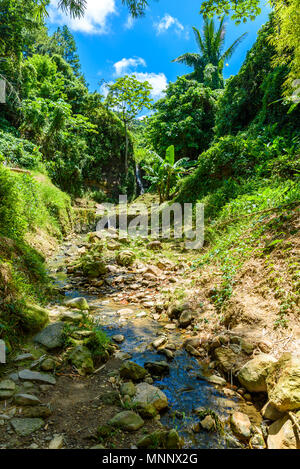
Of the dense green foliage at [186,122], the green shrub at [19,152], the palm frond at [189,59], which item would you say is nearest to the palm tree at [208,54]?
the palm frond at [189,59]

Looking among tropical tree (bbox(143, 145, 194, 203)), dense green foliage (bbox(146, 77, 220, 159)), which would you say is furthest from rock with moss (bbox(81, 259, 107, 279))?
dense green foliage (bbox(146, 77, 220, 159))

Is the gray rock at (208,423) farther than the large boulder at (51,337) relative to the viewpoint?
No

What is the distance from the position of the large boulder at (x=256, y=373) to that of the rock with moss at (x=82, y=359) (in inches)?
59.3

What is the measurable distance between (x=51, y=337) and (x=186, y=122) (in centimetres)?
1606

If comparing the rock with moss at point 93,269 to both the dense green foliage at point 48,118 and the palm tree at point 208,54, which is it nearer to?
the dense green foliage at point 48,118

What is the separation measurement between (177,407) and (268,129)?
355 inches

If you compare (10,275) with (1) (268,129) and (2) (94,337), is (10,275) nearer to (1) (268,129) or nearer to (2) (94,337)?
(2) (94,337)

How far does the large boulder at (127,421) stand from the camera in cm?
179

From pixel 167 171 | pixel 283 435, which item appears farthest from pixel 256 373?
pixel 167 171

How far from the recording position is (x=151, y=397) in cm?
214

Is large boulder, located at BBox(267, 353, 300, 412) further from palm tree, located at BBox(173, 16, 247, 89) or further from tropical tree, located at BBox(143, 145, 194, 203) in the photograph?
palm tree, located at BBox(173, 16, 247, 89)

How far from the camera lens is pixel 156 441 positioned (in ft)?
5.49

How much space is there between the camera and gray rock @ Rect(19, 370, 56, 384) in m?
2.09
